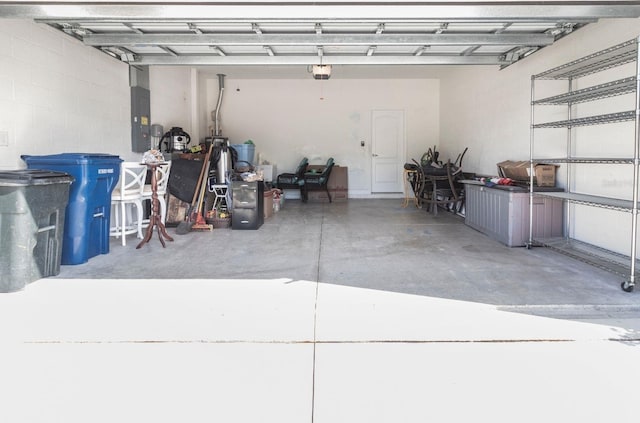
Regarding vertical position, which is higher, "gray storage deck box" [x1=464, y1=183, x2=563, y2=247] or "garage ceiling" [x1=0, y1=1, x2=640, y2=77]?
"garage ceiling" [x1=0, y1=1, x2=640, y2=77]

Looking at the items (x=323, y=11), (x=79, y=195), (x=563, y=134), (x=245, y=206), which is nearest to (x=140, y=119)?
(x=245, y=206)

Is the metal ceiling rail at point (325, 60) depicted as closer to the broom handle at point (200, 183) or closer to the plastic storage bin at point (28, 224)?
the broom handle at point (200, 183)

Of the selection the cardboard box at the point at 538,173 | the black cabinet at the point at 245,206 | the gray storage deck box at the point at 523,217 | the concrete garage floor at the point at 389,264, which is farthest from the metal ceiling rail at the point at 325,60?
the concrete garage floor at the point at 389,264

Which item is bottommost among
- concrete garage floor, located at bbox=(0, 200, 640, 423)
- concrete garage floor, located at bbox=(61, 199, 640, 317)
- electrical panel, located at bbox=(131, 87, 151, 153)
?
concrete garage floor, located at bbox=(0, 200, 640, 423)

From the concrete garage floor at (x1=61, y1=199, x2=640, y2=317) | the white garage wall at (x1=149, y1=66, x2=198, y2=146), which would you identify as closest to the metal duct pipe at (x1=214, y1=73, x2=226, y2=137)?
the white garage wall at (x1=149, y1=66, x2=198, y2=146)

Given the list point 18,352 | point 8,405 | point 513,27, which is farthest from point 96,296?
point 513,27

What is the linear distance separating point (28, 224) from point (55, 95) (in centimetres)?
203

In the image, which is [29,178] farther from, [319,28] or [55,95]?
[319,28]

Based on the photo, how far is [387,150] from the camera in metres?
11.0

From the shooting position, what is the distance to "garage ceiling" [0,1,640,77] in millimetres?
3932

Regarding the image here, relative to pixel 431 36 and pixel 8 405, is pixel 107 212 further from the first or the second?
pixel 431 36

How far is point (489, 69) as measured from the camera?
7465mm

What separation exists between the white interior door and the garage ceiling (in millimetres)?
4793

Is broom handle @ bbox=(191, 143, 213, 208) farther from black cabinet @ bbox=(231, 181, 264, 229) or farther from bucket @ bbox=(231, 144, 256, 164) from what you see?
bucket @ bbox=(231, 144, 256, 164)
